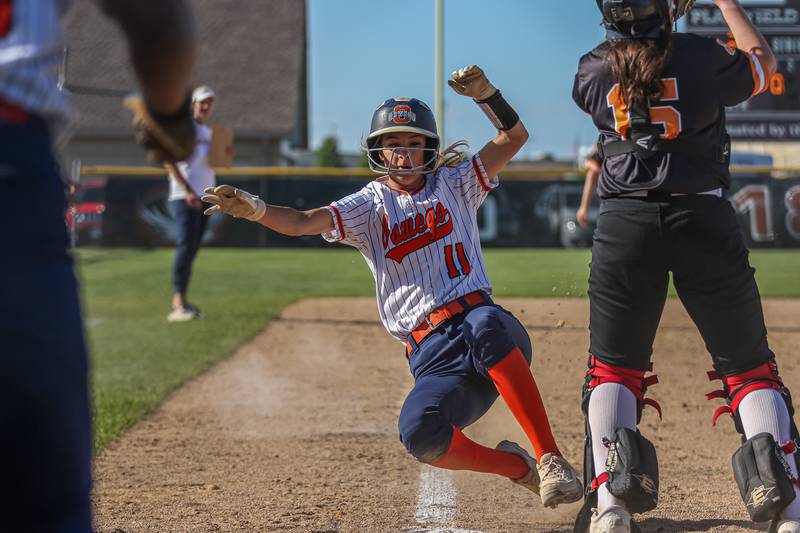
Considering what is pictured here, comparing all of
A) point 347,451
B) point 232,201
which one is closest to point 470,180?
point 232,201

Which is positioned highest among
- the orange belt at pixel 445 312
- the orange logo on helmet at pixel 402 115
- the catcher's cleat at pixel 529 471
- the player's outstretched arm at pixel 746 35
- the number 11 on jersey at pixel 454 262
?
the player's outstretched arm at pixel 746 35

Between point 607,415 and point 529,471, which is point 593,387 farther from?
point 529,471

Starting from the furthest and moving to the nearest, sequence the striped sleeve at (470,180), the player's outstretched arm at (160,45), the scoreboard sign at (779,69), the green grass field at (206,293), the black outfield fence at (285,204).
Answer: the black outfield fence at (285,204) → the scoreboard sign at (779,69) → the green grass field at (206,293) → the striped sleeve at (470,180) → the player's outstretched arm at (160,45)

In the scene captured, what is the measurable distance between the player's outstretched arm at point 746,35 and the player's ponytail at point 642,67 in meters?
0.27

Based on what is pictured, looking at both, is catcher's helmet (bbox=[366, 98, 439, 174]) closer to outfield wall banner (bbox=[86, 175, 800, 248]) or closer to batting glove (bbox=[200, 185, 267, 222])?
batting glove (bbox=[200, 185, 267, 222])

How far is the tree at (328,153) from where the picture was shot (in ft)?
161

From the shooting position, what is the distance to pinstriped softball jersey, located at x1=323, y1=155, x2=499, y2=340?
3697 millimetres

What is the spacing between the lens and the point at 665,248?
3.11 m

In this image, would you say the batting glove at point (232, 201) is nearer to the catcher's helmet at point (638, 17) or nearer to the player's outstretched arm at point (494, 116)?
the player's outstretched arm at point (494, 116)

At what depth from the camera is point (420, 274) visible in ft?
12.1

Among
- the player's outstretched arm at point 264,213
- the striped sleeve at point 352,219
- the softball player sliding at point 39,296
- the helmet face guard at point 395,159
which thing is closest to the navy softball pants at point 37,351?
the softball player sliding at point 39,296

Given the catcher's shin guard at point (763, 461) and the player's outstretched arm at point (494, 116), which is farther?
the player's outstretched arm at point (494, 116)

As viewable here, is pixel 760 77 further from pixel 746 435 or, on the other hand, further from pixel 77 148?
pixel 77 148

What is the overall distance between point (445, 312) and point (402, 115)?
2.52 feet
